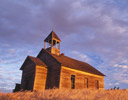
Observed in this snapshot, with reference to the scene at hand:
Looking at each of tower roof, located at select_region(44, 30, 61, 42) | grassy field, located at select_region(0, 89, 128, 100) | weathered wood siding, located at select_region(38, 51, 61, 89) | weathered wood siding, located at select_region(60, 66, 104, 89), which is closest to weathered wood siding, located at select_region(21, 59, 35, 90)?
weathered wood siding, located at select_region(38, 51, 61, 89)

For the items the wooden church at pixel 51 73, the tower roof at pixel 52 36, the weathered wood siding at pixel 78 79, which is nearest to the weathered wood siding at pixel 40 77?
the wooden church at pixel 51 73

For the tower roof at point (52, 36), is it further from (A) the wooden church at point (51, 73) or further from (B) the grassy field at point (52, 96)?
(B) the grassy field at point (52, 96)

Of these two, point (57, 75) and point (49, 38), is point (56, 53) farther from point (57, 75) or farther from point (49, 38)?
point (57, 75)

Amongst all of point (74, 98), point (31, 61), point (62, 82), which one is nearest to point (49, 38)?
point (31, 61)

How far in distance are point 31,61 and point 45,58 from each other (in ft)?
8.45

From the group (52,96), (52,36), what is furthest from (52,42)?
(52,96)

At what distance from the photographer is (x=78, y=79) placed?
21.9m

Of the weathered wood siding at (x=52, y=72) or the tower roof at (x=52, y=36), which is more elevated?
the tower roof at (x=52, y=36)

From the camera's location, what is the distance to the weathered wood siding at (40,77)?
1914 cm

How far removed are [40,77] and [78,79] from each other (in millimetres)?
6065

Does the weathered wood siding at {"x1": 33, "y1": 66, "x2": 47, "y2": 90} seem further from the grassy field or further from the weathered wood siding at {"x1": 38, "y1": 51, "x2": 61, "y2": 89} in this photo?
the grassy field

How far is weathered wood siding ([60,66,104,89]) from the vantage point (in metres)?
19.5

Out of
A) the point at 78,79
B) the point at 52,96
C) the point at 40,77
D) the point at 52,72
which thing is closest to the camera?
the point at 52,96

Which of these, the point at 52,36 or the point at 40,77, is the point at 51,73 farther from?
the point at 52,36
